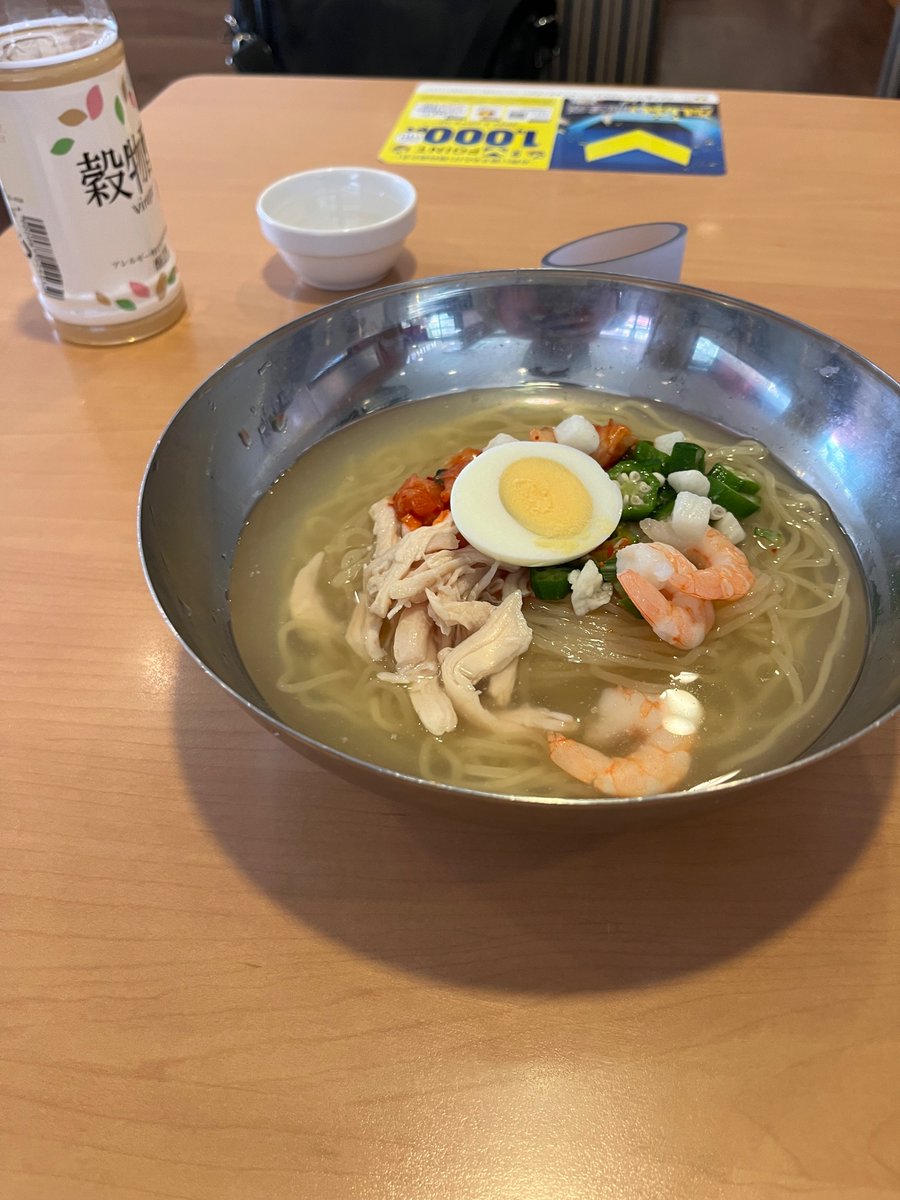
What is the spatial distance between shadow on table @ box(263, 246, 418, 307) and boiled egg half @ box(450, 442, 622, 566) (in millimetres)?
1024

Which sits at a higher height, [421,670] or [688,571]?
[688,571]

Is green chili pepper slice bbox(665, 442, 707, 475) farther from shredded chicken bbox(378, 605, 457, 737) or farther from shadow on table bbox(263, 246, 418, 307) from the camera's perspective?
shadow on table bbox(263, 246, 418, 307)

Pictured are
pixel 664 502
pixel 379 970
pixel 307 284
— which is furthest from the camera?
pixel 307 284

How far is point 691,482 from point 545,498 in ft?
0.91

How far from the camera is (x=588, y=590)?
1540 mm

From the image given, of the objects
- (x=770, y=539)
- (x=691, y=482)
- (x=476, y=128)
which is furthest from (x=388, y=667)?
(x=476, y=128)

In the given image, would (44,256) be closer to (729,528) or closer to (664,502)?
(664,502)

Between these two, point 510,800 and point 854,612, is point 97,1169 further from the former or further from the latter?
point 854,612

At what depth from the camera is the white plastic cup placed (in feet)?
7.16

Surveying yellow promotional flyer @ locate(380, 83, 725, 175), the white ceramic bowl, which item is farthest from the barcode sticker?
yellow promotional flyer @ locate(380, 83, 725, 175)

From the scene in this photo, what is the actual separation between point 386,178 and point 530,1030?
233 cm

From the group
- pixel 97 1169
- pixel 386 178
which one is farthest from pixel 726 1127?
pixel 386 178

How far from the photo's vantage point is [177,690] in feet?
4.89

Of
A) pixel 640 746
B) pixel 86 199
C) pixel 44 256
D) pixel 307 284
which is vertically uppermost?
pixel 86 199
